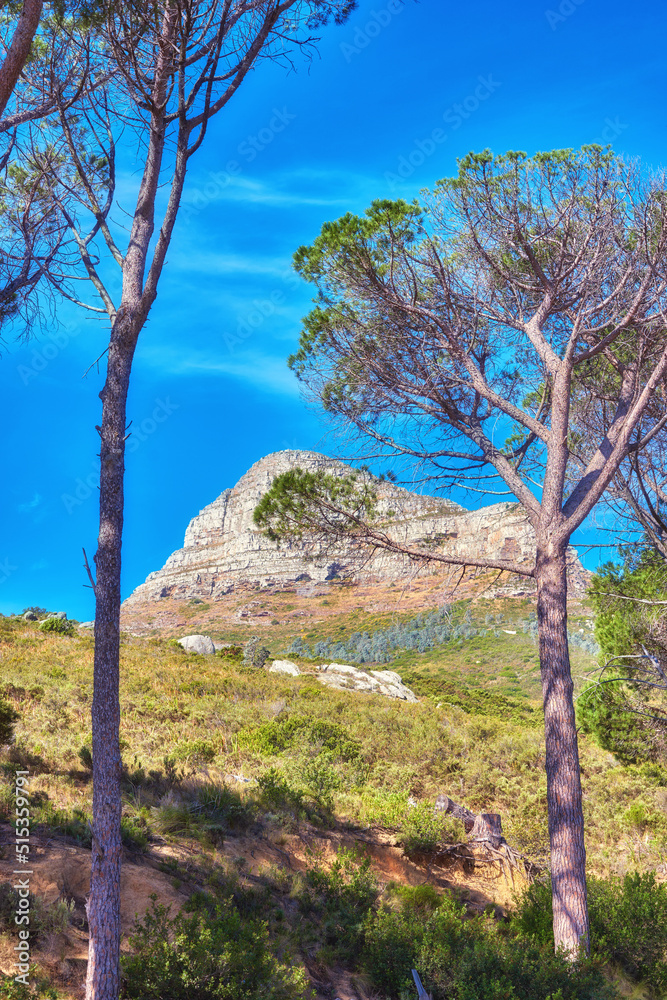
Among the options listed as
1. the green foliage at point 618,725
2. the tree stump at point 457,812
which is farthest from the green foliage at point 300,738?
the green foliage at point 618,725

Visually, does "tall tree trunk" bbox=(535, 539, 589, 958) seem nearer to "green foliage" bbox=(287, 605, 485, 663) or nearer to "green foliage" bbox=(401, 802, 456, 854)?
"green foliage" bbox=(401, 802, 456, 854)

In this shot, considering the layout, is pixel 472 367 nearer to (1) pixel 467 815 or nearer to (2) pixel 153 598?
(1) pixel 467 815

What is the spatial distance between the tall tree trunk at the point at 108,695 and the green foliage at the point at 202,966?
1.24 feet

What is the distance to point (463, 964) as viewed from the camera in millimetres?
4805

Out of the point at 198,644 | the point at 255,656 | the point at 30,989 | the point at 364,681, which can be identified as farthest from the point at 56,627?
the point at 30,989

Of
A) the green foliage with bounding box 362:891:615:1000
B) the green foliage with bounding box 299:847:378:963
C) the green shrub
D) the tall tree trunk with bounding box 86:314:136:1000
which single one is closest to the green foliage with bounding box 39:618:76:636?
the green shrub

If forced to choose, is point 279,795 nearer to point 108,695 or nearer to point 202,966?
point 202,966

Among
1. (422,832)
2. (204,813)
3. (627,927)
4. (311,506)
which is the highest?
(311,506)

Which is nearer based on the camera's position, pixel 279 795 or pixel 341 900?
pixel 341 900

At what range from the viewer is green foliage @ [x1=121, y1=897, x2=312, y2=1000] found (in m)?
3.94

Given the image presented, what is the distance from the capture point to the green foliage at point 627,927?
596 centimetres

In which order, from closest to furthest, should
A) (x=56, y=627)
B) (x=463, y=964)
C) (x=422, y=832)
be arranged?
1. (x=463, y=964)
2. (x=422, y=832)
3. (x=56, y=627)

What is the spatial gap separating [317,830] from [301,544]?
3.85m

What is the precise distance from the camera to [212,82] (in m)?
5.21
